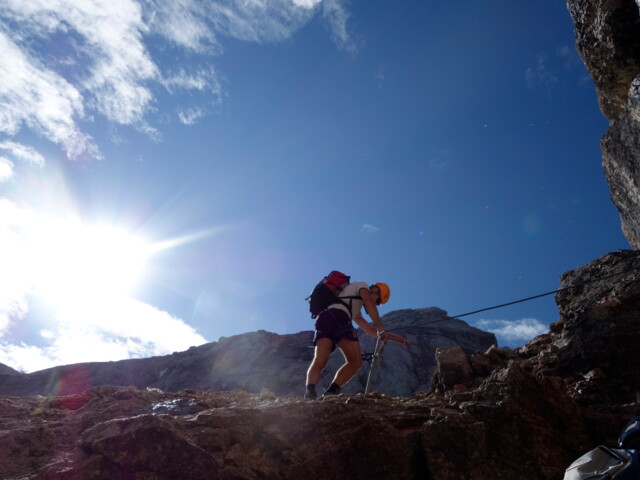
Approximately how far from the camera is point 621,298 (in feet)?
22.1

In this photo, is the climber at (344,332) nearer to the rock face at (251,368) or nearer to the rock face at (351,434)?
the rock face at (351,434)

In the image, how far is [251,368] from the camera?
40.8m

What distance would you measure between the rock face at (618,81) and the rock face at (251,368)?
27084mm

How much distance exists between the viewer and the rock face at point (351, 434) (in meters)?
4.40

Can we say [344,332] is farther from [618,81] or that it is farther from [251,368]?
[251,368]

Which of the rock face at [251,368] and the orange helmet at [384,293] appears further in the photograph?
the rock face at [251,368]

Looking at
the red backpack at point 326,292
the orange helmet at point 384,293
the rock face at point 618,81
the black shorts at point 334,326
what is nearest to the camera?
the black shorts at point 334,326

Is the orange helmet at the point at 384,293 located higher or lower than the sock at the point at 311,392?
higher

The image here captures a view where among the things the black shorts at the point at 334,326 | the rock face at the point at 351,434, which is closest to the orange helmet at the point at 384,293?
the black shorts at the point at 334,326

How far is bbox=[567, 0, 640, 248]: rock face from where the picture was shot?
7.90 meters

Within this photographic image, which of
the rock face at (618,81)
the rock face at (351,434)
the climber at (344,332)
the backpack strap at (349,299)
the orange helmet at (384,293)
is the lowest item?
the rock face at (351,434)

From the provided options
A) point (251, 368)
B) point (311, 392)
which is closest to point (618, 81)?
point (311, 392)

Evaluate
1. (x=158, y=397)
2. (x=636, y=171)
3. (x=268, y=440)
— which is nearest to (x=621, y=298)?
(x=636, y=171)

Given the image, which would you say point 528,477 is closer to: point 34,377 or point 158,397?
point 158,397
